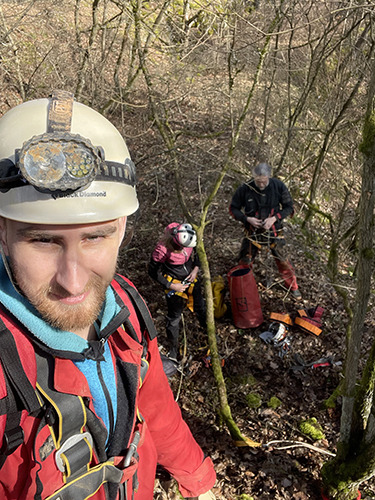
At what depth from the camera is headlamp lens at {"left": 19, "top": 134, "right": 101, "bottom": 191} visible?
56.1 inches

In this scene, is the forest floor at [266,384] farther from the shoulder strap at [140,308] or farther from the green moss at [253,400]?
the shoulder strap at [140,308]

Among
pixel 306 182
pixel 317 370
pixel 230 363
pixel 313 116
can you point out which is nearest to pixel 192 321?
pixel 230 363

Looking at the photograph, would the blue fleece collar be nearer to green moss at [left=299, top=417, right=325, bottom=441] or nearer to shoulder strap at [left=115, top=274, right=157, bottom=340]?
shoulder strap at [left=115, top=274, right=157, bottom=340]

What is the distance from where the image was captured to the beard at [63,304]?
4.59 ft

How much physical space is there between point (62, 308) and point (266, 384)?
441 centimetres

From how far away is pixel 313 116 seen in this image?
956cm

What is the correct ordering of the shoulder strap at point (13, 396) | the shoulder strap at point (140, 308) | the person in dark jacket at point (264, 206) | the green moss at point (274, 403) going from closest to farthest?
the shoulder strap at point (13, 396), the shoulder strap at point (140, 308), the green moss at point (274, 403), the person in dark jacket at point (264, 206)

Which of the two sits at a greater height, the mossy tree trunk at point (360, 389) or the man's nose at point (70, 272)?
the man's nose at point (70, 272)

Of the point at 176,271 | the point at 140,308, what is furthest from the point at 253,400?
the point at 140,308

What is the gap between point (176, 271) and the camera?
514 centimetres

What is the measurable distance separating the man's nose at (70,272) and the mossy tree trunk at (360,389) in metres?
1.95

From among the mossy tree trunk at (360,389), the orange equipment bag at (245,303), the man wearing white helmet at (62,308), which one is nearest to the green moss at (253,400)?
the orange equipment bag at (245,303)

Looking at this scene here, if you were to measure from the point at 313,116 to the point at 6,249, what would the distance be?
31.7ft

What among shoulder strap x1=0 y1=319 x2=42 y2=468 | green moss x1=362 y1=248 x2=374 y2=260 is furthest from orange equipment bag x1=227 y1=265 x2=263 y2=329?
shoulder strap x1=0 y1=319 x2=42 y2=468
